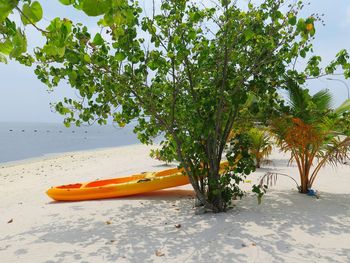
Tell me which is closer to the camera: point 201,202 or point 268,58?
point 268,58

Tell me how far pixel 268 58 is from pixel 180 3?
1768mm

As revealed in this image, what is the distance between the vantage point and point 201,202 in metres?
6.99

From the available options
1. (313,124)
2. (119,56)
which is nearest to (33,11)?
(119,56)

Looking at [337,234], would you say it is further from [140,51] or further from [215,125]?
[140,51]

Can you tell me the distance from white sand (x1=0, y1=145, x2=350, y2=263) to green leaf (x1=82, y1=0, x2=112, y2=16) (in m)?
3.76

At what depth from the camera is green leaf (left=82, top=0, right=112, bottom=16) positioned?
58.4 inches

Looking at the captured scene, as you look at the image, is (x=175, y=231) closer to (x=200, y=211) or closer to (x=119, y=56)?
(x=200, y=211)

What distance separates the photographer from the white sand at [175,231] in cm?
477

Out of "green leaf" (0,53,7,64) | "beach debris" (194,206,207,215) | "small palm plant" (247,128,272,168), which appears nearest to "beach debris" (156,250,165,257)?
"beach debris" (194,206,207,215)

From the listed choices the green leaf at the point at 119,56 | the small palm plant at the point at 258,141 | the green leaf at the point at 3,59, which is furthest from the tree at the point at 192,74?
the small palm plant at the point at 258,141

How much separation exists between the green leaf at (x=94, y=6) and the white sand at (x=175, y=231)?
3.76 metres

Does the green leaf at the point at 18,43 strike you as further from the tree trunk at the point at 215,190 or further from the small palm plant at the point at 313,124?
the small palm plant at the point at 313,124

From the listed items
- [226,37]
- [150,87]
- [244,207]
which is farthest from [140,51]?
[244,207]

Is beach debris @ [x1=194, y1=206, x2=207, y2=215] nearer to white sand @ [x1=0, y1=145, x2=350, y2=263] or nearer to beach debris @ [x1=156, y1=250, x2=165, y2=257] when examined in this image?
white sand @ [x1=0, y1=145, x2=350, y2=263]
